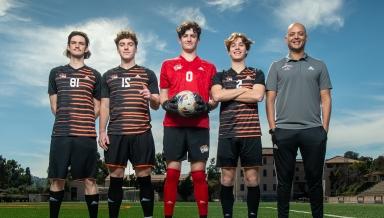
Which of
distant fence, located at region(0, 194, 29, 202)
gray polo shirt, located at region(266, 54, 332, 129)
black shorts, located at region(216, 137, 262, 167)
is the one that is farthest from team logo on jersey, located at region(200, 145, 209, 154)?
distant fence, located at region(0, 194, 29, 202)

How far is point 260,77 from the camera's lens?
700 cm

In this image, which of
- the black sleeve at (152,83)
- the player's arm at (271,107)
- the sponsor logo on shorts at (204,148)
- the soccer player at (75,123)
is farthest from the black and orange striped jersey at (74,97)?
the player's arm at (271,107)

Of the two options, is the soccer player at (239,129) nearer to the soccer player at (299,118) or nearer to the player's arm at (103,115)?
the soccer player at (299,118)

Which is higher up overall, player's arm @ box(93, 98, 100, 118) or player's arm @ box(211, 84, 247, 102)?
player's arm @ box(211, 84, 247, 102)

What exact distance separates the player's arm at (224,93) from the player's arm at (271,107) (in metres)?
0.32

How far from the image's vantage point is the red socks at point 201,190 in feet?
20.9

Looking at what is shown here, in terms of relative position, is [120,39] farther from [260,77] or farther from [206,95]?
[260,77]

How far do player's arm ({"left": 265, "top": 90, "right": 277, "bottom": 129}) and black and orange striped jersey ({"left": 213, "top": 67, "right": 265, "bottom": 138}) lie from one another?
0.33m

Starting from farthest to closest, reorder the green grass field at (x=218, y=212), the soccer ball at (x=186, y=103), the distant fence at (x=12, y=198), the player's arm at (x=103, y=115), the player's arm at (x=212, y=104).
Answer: the distant fence at (x=12, y=198), the green grass field at (x=218, y=212), the player's arm at (x=103, y=115), the player's arm at (x=212, y=104), the soccer ball at (x=186, y=103)

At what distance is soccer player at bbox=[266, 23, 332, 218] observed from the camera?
6371mm

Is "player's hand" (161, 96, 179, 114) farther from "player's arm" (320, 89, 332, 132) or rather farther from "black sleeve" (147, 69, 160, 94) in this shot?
"player's arm" (320, 89, 332, 132)

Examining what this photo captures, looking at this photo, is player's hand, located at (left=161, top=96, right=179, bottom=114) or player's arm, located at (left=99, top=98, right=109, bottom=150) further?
player's arm, located at (left=99, top=98, right=109, bottom=150)

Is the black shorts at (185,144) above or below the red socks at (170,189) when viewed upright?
above

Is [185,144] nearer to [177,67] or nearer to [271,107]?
[177,67]
